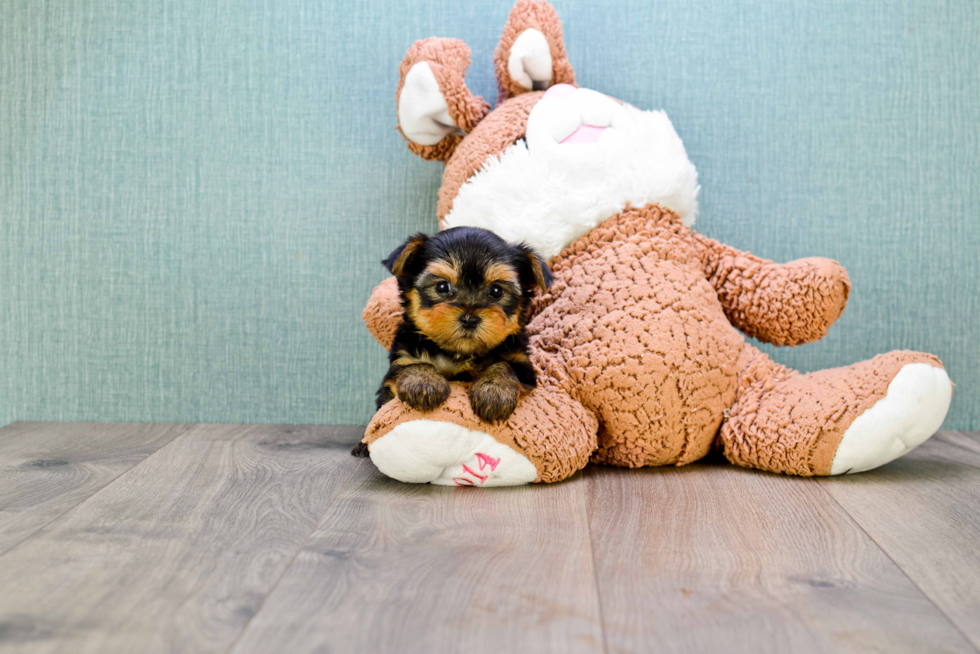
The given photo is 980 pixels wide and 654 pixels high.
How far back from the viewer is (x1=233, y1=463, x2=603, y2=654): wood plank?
39.2 inches

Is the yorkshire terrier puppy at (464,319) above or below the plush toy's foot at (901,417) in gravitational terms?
above

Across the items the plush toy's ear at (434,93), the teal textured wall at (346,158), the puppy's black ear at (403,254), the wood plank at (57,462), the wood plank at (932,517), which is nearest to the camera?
the wood plank at (932,517)

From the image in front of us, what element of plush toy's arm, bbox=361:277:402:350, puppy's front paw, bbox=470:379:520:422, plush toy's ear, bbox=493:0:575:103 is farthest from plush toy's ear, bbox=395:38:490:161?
puppy's front paw, bbox=470:379:520:422

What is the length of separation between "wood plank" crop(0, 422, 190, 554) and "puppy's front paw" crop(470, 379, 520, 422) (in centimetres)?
91

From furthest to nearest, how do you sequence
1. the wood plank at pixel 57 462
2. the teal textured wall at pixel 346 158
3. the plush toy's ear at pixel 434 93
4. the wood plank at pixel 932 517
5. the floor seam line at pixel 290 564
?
the teal textured wall at pixel 346 158
the plush toy's ear at pixel 434 93
the wood plank at pixel 57 462
the wood plank at pixel 932 517
the floor seam line at pixel 290 564

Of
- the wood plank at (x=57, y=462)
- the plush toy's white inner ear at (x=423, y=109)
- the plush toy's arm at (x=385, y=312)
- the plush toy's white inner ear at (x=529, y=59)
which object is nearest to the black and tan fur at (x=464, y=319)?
the plush toy's arm at (x=385, y=312)

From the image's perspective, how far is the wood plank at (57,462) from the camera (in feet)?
4.94

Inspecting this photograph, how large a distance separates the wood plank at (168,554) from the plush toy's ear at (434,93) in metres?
0.98

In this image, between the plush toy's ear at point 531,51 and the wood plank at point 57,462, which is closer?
the wood plank at point 57,462

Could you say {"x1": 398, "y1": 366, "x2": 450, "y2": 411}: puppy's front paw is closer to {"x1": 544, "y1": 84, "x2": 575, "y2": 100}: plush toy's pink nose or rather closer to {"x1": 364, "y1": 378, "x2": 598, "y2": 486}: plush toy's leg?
{"x1": 364, "y1": 378, "x2": 598, "y2": 486}: plush toy's leg

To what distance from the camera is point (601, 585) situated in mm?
1162

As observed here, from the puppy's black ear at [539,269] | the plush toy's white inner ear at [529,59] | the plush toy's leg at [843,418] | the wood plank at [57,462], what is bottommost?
the wood plank at [57,462]

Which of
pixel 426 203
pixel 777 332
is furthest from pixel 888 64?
pixel 426 203

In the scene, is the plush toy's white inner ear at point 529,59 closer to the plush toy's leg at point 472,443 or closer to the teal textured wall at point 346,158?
the teal textured wall at point 346,158
